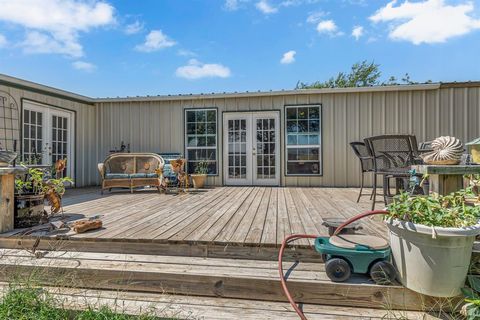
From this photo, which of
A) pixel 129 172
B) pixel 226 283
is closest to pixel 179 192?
pixel 129 172

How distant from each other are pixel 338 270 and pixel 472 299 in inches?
25.5

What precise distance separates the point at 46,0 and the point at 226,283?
6857 millimetres

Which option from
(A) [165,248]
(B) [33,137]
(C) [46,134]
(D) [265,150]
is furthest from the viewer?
(D) [265,150]

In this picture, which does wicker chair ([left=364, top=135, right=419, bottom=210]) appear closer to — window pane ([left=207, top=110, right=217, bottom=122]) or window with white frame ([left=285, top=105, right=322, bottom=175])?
window with white frame ([left=285, top=105, right=322, bottom=175])

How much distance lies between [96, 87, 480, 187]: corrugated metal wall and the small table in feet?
14.8

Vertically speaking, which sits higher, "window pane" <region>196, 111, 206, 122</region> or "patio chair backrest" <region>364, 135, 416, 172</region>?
"window pane" <region>196, 111, 206, 122</region>

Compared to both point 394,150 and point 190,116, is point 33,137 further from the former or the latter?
point 394,150

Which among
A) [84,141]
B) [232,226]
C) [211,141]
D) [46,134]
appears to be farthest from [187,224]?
[84,141]

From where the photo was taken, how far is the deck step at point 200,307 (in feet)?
5.01

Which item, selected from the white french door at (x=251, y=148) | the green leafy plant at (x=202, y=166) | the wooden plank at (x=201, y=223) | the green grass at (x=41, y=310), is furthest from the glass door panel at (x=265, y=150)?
the green grass at (x=41, y=310)

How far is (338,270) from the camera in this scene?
1.64 meters

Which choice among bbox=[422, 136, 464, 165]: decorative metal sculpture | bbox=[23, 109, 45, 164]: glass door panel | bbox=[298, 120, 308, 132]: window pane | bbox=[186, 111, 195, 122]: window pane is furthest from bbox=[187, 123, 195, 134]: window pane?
bbox=[422, 136, 464, 165]: decorative metal sculpture

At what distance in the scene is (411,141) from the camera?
2.88 metres

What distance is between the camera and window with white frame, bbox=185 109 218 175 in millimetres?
6816
